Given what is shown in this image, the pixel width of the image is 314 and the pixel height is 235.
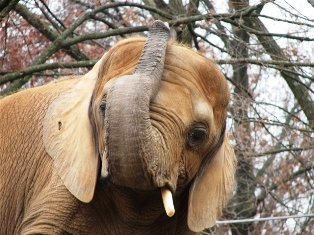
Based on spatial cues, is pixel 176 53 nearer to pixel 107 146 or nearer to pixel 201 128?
pixel 201 128

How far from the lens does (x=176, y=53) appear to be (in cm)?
519

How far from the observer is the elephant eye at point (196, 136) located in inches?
196

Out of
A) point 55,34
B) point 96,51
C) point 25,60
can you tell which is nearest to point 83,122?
point 55,34

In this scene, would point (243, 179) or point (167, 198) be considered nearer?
point (167, 198)

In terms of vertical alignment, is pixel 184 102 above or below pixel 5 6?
above

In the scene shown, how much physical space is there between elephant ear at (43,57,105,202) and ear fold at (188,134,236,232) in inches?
28.7

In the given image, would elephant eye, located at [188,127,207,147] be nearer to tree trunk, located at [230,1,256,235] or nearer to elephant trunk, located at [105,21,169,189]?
elephant trunk, located at [105,21,169,189]

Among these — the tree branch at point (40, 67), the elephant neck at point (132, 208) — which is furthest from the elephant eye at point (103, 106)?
the tree branch at point (40, 67)

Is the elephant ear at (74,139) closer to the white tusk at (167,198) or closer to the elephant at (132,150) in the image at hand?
the elephant at (132,150)

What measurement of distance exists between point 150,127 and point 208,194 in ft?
3.83

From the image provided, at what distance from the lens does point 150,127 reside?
443cm

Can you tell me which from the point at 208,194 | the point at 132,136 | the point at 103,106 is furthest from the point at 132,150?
the point at 208,194

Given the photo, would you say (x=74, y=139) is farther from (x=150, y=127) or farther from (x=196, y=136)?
(x=150, y=127)

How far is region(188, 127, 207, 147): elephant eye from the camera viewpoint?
16.4ft
